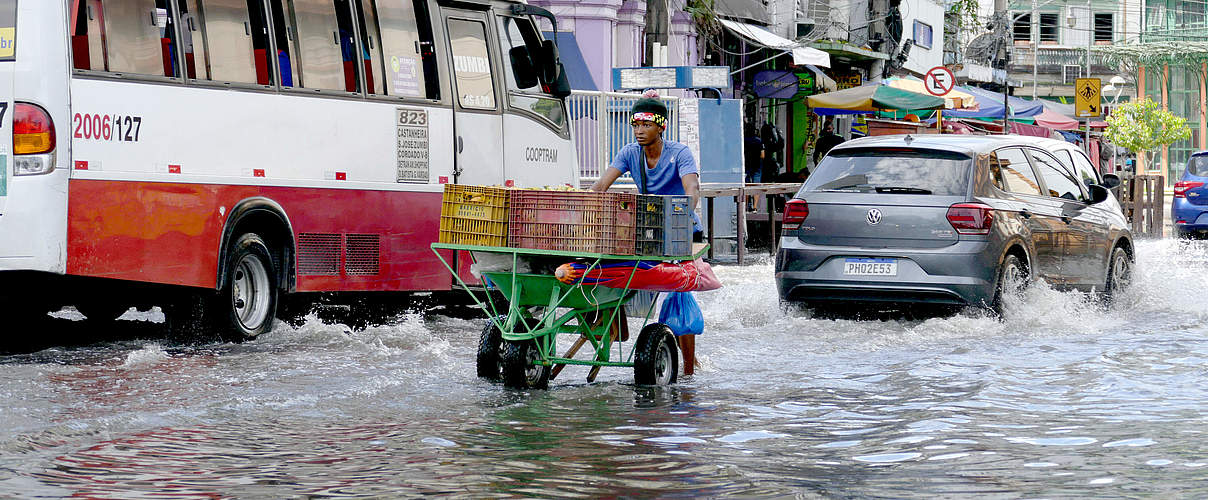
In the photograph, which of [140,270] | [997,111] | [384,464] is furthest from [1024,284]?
[997,111]

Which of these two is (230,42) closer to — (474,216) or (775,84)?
(474,216)

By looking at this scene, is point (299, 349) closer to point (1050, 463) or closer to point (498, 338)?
point (498, 338)

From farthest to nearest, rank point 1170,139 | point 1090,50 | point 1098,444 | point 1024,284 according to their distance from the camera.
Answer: point 1090,50
point 1170,139
point 1024,284
point 1098,444

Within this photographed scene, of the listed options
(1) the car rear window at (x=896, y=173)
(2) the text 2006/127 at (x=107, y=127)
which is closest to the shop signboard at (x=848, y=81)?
(1) the car rear window at (x=896, y=173)

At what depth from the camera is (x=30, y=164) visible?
402 inches

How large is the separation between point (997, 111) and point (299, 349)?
27.0m

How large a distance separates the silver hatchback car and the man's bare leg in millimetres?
3397

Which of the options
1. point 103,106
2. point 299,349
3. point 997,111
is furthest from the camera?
point 997,111

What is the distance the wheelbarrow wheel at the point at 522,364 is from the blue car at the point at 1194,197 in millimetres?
21017

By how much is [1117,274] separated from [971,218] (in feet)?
10.5

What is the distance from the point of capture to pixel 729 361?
36.7 ft

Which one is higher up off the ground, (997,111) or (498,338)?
(997,111)

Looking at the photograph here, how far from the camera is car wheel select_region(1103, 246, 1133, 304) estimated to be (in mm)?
15281

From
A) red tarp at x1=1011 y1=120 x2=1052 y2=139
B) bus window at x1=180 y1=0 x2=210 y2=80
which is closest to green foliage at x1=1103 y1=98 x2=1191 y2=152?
red tarp at x1=1011 y1=120 x2=1052 y2=139
